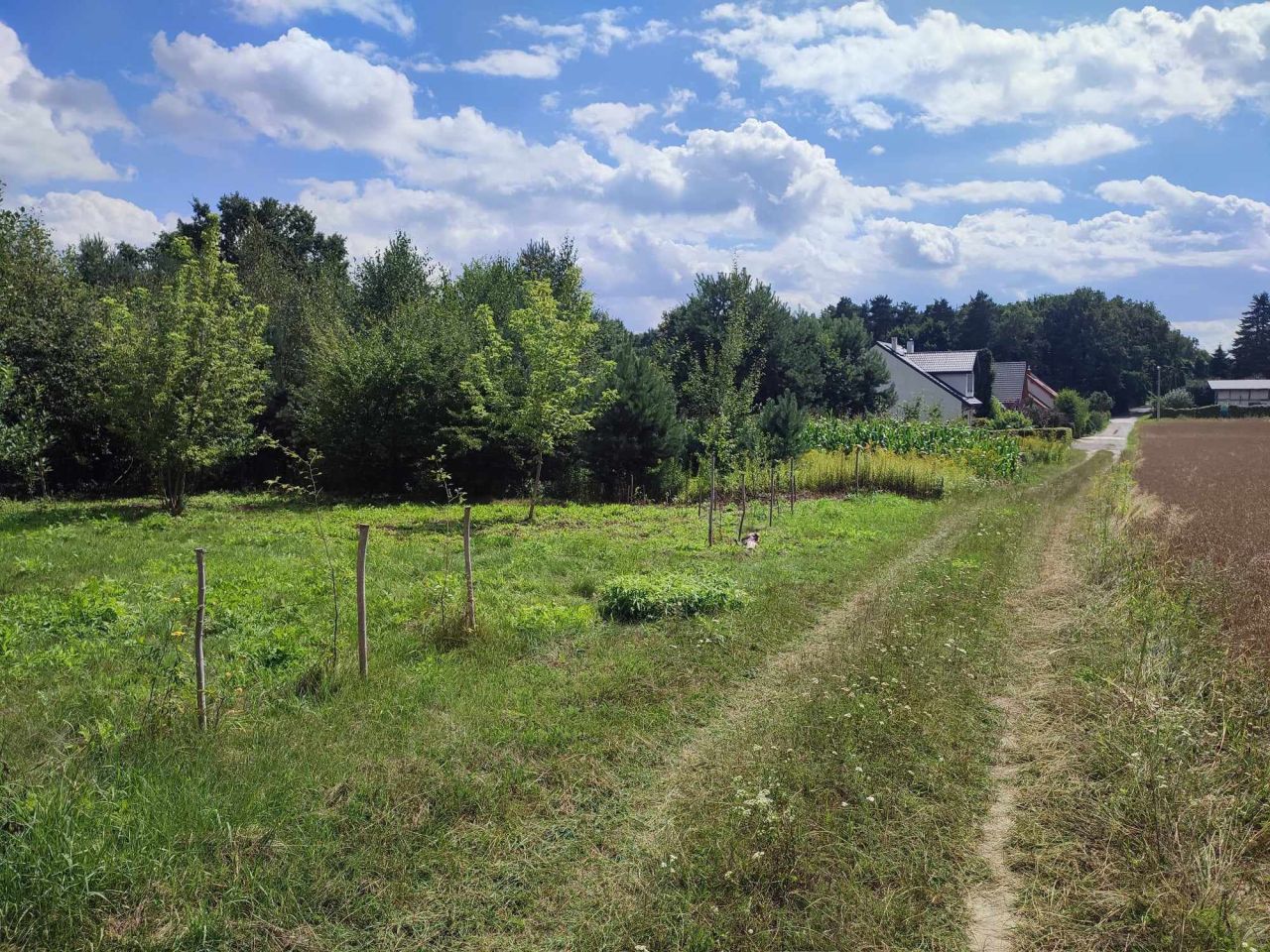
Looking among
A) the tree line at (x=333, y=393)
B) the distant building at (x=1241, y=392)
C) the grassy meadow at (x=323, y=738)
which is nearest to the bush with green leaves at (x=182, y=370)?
the tree line at (x=333, y=393)

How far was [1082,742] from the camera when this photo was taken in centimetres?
506

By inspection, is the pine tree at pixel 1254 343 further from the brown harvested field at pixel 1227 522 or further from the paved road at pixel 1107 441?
the brown harvested field at pixel 1227 522

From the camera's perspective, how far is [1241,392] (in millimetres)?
98688

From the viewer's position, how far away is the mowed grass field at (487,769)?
353 cm

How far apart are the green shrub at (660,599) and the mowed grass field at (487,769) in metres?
0.30

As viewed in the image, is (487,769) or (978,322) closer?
(487,769)

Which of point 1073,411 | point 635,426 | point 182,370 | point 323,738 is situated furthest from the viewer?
point 1073,411

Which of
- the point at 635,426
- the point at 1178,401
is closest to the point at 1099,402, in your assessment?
the point at 1178,401

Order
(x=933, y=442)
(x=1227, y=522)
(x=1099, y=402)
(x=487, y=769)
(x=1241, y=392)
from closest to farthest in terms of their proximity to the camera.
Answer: (x=487, y=769) < (x=1227, y=522) < (x=933, y=442) < (x=1099, y=402) < (x=1241, y=392)

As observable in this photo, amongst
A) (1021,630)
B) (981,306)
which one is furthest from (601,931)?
(981,306)

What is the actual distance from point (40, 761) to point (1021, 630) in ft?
27.2

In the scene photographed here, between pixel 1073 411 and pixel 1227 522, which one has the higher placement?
pixel 1073 411

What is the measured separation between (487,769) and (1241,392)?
123 metres

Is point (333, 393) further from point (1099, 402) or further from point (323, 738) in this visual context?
point (1099, 402)
